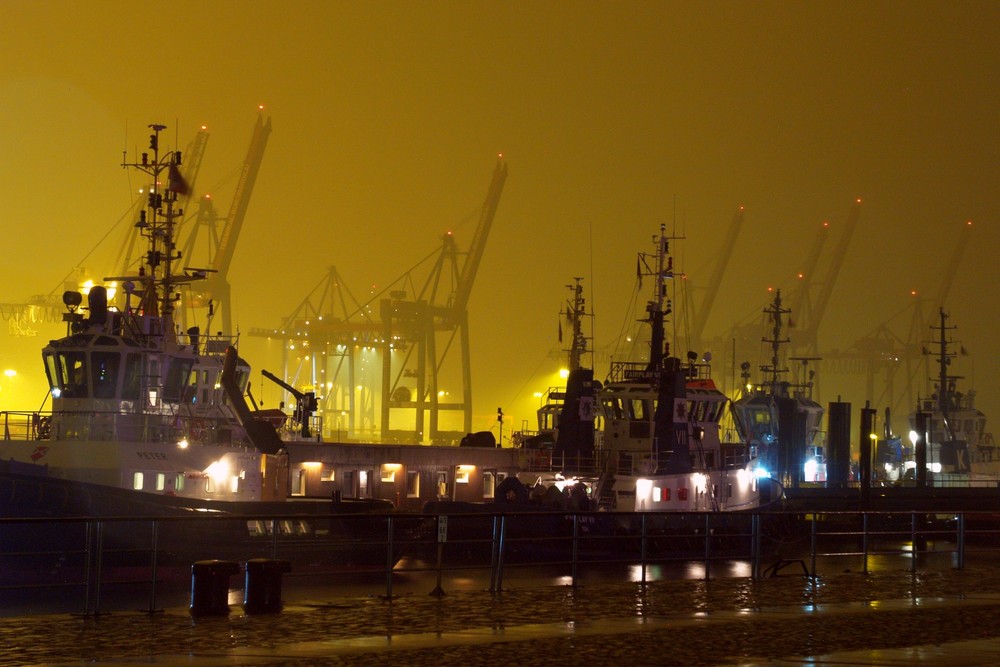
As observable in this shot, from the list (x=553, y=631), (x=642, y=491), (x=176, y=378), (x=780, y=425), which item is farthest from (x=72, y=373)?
(x=780, y=425)

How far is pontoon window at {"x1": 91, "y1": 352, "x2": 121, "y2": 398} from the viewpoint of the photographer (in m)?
34.4

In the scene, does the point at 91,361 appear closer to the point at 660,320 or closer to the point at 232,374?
the point at 232,374

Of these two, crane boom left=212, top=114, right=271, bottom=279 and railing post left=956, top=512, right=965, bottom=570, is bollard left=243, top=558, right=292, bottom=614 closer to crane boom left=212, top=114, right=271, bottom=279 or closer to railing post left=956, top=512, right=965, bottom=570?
railing post left=956, top=512, right=965, bottom=570

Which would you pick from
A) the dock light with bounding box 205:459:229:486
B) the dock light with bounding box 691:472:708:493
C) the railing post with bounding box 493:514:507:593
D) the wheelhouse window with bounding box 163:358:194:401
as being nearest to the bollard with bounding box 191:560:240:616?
the railing post with bounding box 493:514:507:593

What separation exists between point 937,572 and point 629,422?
1626 centimetres

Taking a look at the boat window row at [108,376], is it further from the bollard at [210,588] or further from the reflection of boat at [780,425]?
the reflection of boat at [780,425]

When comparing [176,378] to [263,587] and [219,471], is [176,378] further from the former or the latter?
[263,587]

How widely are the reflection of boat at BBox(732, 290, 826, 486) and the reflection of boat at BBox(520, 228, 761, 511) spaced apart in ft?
49.6

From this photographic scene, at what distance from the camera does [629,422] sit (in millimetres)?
43000

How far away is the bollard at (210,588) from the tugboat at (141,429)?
1301cm

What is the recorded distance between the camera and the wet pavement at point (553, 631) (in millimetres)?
14680

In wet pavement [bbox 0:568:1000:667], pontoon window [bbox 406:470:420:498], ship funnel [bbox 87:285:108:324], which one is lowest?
wet pavement [bbox 0:568:1000:667]

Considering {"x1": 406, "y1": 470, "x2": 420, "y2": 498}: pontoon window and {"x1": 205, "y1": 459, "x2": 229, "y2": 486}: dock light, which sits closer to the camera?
{"x1": 205, "y1": 459, "x2": 229, "y2": 486}: dock light

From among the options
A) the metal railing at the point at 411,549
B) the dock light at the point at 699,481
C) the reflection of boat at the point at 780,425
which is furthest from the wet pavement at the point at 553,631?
the reflection of boat at the point at 780,425
